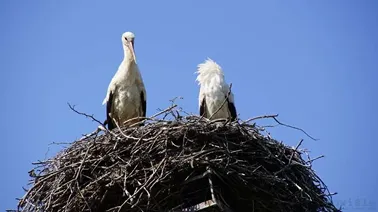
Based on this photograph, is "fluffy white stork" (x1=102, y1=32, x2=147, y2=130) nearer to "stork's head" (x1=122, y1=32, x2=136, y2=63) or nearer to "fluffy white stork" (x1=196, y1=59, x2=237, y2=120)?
"stork's head" (x1=122, y1=32, x2=136, y2=63)

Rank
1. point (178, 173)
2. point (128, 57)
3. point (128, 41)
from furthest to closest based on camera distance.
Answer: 1. point (128, 41)
2. point (128, 57)
3. point (178, 173)

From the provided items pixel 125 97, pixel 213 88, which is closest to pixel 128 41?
pixel 125 97

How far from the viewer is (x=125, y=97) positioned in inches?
312

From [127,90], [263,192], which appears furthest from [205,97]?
[263,192]

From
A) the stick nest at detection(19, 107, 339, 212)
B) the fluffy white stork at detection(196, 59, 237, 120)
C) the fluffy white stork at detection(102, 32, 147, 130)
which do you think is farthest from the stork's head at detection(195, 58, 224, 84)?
the stick nest at detection(19, 107, 339, 212)

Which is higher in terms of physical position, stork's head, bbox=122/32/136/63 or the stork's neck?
stork's head, bbox=122/32/136/63

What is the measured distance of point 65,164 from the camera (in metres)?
6.28

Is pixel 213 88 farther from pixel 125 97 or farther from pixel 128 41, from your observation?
pixel 128 41

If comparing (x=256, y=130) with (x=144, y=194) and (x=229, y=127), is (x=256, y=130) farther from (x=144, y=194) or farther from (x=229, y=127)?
(x=144, y=194)

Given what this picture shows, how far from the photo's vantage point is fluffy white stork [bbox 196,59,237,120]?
7824mm

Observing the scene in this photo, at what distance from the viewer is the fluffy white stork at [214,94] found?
782cm

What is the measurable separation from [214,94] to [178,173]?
209 centimetres

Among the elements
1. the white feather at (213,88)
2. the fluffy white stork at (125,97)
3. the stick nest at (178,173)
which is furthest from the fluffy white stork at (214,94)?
the stick nest at (178,173)

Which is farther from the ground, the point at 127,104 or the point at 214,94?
the point at 127,104
